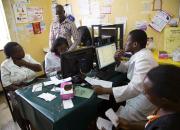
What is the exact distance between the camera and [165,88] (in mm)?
726

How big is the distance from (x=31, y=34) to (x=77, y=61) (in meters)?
2.37

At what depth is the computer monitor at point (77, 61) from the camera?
169cm

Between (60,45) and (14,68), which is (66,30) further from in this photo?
(14,68)

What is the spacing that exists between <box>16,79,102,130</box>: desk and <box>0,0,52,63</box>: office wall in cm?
224

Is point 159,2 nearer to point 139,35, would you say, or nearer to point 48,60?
point 139,35

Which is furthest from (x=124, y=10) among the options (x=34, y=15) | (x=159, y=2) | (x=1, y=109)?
(x=1, y=109)

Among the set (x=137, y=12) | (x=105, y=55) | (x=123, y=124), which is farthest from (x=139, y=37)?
(x=137, y=12)

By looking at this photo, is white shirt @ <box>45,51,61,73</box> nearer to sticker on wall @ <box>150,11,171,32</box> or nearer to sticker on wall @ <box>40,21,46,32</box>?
sticker on wall @ <box>150,11,171,32</box>

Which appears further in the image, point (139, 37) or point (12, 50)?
point (12, 50)

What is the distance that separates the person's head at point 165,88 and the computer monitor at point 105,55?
1140mm

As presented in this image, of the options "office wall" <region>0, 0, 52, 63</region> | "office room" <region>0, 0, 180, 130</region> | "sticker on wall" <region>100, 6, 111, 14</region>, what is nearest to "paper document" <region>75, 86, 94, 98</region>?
"office room" <region>0, 0, 180, 130</region>

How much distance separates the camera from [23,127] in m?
1.91

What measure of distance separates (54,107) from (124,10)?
2394 millimetres

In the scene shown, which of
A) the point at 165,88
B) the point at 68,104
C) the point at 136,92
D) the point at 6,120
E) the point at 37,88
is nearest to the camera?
the point at 165,88
